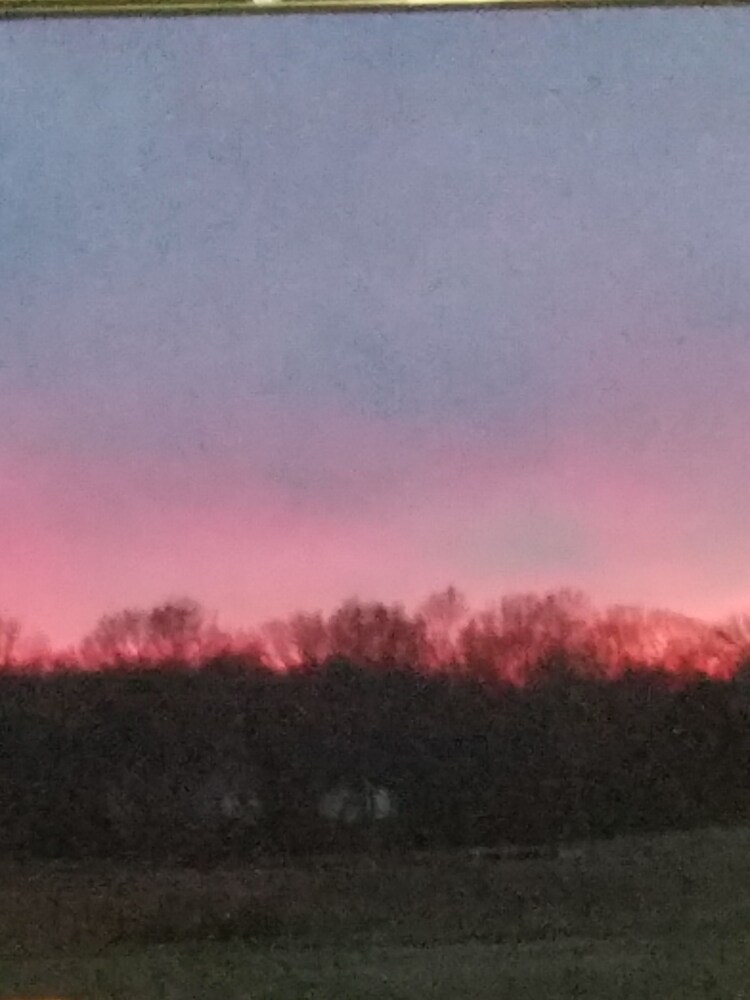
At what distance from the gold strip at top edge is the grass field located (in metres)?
0.70

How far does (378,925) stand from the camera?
44.6 inches

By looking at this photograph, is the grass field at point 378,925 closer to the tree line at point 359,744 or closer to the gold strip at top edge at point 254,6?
the tree line at point 359,744

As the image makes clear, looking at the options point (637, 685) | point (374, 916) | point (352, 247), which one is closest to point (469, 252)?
point (352, 247)

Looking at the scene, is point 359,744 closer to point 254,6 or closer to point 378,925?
point 378,925

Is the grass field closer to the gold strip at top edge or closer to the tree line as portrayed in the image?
the tree line

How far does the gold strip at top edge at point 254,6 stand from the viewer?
1213 mm

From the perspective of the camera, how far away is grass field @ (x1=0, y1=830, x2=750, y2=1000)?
1.12m

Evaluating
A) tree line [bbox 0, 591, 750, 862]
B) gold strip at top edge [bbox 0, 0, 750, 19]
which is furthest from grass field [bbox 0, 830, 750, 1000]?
gold strip at top edge [bbox 0, 0, 750, 19]

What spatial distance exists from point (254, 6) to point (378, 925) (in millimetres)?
765

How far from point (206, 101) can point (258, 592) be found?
42 cm

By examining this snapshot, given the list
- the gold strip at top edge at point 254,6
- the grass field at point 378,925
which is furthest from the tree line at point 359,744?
the gold strip at top edge at point 254,6

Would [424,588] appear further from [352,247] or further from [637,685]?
[352,247]

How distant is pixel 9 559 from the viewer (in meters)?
1.19

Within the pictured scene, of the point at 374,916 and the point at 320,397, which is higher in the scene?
the point at 320,397
